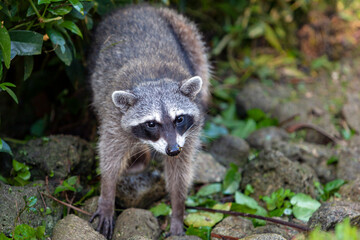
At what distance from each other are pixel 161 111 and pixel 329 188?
2.52m

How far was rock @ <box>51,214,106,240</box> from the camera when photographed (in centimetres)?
410

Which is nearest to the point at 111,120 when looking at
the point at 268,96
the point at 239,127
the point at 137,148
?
the point at 137,148

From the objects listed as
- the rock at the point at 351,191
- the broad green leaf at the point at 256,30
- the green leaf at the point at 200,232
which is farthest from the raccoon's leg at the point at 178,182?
the broad green leaf at the point at 256,30

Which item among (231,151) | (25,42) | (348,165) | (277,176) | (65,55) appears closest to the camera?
(25,42)

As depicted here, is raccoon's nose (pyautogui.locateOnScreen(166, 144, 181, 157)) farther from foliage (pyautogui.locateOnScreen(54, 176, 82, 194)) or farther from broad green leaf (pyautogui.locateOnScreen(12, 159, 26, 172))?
broad green leaf (pyautogui.locateOnScreen(12, 159, 26, 172))

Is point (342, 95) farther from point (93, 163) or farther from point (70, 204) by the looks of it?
point (70, 204)

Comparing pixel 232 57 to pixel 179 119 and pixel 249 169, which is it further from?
pixel 179 119

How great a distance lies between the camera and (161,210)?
17.3ft

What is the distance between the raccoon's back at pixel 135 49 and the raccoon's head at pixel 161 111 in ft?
1.13

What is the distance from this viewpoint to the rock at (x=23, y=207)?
161 inches

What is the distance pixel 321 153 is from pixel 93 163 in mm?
3229

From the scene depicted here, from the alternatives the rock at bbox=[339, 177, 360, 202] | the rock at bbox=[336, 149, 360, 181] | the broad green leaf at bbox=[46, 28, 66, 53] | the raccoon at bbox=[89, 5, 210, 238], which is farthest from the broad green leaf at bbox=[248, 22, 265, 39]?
the broad green leaf at bbox=[46, 28, 66, 53]

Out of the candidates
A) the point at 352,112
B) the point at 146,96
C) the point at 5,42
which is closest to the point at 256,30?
the point at 352,112

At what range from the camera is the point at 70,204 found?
15.9ft
